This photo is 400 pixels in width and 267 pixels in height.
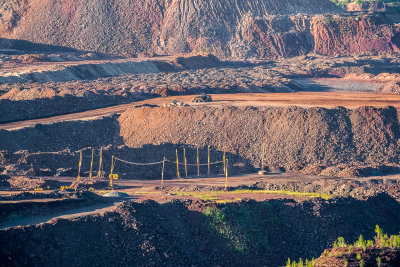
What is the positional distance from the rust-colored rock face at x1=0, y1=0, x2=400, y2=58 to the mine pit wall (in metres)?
56.4

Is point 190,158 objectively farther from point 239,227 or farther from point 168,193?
point 239,227

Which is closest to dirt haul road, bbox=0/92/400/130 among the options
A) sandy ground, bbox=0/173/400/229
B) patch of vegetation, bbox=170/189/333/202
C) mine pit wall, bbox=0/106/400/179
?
mine pit wall, bbox=0/106/400/179

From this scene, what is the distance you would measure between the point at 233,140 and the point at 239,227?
1966 cm

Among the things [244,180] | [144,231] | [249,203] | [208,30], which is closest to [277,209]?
[249,203]

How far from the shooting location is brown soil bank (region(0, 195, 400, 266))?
24.0 metres

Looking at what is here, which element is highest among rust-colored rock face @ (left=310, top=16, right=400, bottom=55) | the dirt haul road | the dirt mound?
rust-colored rock face @ (left=310, top=16, right=400, bottom=55)

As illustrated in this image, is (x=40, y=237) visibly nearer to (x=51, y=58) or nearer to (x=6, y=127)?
(x=6, y=127)

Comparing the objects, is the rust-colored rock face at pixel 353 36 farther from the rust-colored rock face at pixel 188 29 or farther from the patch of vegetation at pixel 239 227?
the patch of vegetation at pixel 239 227

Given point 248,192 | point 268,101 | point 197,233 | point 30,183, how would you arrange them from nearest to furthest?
point 197,233
point 30,183
point 248,192
point 268,101

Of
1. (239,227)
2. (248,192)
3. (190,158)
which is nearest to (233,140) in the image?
(190,158)

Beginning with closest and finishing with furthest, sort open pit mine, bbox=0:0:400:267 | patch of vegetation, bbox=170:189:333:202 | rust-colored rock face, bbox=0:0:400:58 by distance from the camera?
open pit mine, bbox=0:0:400:267
patch of vegetation, bbox=170:189:333:202
rust-colored rock face, bbox=0:0:400:58

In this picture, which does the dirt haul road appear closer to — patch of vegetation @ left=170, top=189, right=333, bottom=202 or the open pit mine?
the open pit mine

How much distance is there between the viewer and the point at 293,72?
3565 inches

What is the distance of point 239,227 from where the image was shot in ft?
93.0
